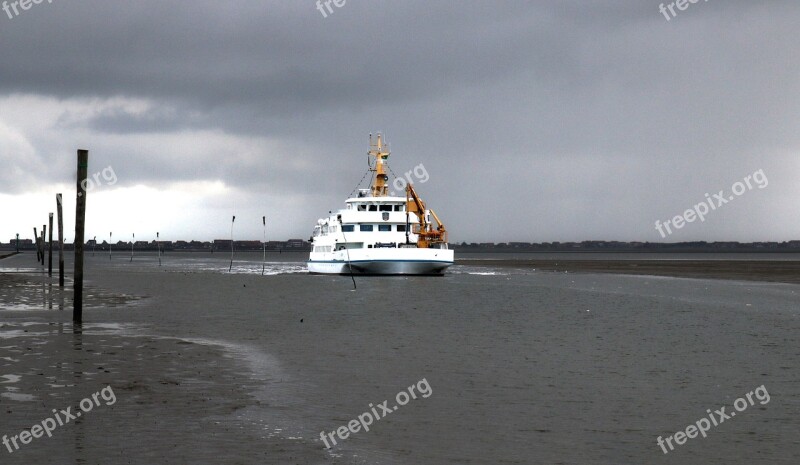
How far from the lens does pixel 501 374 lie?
52.4 ft

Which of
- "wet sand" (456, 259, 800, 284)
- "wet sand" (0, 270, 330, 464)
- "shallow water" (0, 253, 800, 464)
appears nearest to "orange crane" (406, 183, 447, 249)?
"wet sand" (456, 259, 800, 284)

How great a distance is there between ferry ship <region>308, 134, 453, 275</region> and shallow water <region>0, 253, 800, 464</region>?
2824 centimetres

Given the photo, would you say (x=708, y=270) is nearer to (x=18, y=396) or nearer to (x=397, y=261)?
(x=397, y=261)

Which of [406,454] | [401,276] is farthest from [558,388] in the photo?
[401,276]

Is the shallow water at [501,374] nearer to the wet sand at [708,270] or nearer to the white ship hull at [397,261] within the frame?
the white ship hull at [397,261]

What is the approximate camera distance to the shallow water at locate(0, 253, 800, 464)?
10188mm

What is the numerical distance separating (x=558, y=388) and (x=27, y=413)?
27.4 ft

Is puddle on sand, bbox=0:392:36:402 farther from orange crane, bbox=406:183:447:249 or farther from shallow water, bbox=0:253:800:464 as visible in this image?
orange crane, bbox=406:183:447:249

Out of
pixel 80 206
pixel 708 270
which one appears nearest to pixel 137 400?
pixel 80 206

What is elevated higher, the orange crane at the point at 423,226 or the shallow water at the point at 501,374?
the orange crane at the point at 423,226

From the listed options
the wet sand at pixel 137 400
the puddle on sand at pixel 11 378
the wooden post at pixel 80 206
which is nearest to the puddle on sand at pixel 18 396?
the wet sand at pixel 137 400

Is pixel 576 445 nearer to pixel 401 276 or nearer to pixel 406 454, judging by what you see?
pixel 406 454

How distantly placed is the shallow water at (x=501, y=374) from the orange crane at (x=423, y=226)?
1358 inches

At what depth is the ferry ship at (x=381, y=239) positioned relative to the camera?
63500 mm
